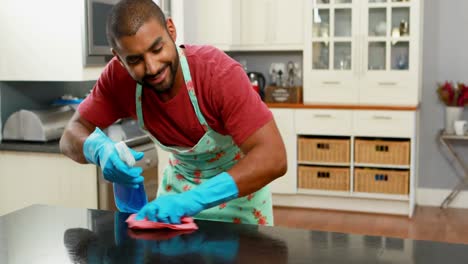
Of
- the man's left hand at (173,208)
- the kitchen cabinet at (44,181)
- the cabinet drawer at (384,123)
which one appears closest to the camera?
the man's left hand at (173,208)

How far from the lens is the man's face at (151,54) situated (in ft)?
4.89

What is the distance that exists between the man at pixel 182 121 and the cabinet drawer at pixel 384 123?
9.19 ft

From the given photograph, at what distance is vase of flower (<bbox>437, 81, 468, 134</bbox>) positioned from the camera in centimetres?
456

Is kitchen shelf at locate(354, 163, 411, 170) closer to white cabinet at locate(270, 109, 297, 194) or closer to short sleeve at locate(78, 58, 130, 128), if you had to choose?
white cabinet at locate(270, 109, 297, 194)

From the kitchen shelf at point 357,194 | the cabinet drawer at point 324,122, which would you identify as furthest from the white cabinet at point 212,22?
the kitchen shelf at point 357,194

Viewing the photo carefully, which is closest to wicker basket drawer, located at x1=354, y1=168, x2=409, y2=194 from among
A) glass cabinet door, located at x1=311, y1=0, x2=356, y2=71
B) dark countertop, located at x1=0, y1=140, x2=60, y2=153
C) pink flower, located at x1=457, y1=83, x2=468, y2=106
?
pink flower, located at x1=457, y1=83, x2=468, y2=106

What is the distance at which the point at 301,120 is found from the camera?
4.72m

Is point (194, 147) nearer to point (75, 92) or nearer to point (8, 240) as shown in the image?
point (8, 240)

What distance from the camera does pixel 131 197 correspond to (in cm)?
176

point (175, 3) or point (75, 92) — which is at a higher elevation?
Result: point (175, 3)

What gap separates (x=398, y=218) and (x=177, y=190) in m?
3.02

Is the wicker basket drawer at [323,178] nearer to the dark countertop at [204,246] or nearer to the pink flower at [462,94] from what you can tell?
the pink flower at [462,94]

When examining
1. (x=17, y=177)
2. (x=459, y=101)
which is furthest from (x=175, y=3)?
(x=459, y=101)

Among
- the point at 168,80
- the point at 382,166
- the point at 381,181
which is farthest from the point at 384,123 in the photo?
the point at 168,80
